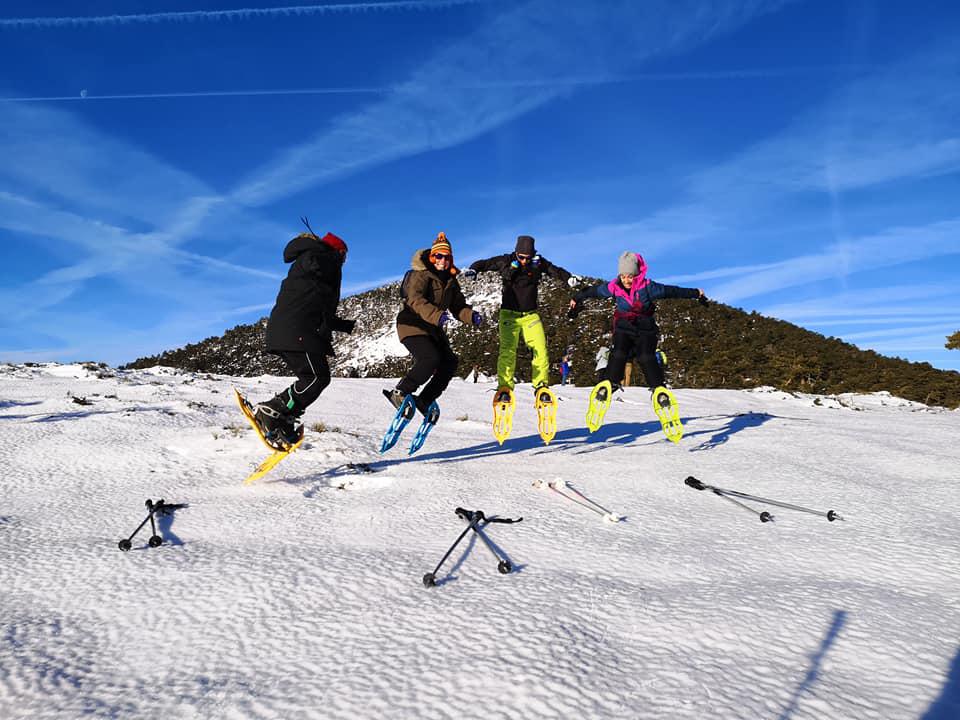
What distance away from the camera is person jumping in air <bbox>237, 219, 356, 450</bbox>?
516 cm

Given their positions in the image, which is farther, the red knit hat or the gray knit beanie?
the gray knit beanie

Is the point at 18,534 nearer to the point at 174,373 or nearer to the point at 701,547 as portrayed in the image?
the point at 701,547

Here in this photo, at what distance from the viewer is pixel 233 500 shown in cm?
418

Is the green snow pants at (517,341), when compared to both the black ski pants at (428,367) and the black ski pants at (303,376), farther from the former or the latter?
the black ski pants at (303,376)

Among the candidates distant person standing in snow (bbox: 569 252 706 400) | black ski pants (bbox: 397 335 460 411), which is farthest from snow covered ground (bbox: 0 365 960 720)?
distant person standing in snow (bbox: 569 252 706 400)

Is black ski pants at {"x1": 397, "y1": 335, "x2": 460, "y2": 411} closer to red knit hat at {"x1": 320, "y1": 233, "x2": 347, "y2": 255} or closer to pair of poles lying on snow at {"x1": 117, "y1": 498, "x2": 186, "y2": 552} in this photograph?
red knit hat at {"x1": 320, "y1": 233, "x2": 347, "y2": 255}

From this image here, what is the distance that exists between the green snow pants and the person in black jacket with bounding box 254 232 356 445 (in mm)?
2758

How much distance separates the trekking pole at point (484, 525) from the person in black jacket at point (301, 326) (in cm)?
222

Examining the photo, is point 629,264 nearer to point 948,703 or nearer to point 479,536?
point 479,536

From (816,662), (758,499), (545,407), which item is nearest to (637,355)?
(545,407)

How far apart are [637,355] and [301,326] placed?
14.6ft

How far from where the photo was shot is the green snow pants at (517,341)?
7441 mm

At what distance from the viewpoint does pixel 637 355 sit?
756cm

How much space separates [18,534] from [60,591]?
1.11 metres
